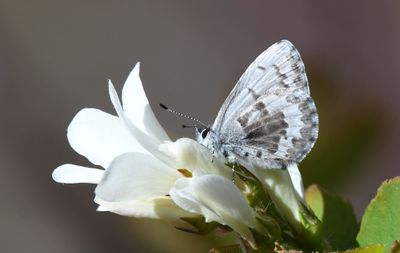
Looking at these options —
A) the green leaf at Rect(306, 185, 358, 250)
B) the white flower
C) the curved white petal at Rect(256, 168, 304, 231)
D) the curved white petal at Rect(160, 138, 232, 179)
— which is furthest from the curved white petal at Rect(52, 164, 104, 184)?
the green leaf at Rect(306, 185, 358, 250)

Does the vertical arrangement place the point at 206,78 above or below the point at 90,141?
below

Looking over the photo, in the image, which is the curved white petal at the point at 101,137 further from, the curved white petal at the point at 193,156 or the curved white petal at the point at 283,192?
the curved white petal at the point at 283,192

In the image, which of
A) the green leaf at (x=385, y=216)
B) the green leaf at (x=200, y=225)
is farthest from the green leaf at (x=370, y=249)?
the green leaf at (x=200, y=225)

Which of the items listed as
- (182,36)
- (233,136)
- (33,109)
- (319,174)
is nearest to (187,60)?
(182,36)

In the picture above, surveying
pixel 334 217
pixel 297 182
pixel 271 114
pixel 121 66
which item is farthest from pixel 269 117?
pixel 121 66

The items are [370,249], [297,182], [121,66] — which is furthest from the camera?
[121,66]

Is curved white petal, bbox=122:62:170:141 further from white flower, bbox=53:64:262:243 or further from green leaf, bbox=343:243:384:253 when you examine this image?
green leaf, bbox=343:243:384:253

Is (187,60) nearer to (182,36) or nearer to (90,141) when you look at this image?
(182,36)

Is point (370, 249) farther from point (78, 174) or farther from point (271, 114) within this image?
point (78, 174)

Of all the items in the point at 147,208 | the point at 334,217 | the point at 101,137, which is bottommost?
the point at 334,217
